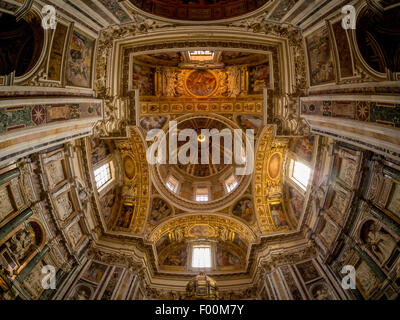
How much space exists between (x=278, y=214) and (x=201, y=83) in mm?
11077

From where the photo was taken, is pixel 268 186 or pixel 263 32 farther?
pixel 268 186

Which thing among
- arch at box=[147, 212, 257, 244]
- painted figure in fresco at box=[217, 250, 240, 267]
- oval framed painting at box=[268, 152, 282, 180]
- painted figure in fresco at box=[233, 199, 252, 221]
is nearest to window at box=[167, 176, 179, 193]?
arch at box=[147, 212, 257, 244]

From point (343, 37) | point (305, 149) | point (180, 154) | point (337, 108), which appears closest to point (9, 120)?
point (337, 108)

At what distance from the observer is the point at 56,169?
Result: 36.6 ft

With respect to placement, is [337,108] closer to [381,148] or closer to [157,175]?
[381,148]

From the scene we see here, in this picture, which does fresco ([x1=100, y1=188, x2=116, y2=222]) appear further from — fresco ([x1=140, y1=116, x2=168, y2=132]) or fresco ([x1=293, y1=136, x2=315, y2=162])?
fresco ([x1=293, y1=136, x2=315, y2=162])

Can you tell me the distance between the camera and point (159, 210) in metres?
18.0

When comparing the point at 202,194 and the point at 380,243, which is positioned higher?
the point at 380,243

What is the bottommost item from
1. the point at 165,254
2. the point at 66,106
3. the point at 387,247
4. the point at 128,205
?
the point at 165,254

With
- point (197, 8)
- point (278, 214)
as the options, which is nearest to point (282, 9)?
point (197, 8)

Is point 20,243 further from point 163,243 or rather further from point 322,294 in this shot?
point 322,294

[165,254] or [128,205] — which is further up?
[128,205]

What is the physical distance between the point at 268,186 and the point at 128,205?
34.7 feet

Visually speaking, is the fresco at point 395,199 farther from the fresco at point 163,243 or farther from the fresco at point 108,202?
the fresco at point 108,202
